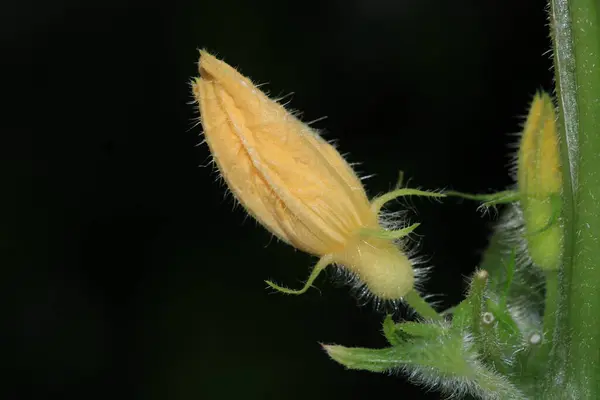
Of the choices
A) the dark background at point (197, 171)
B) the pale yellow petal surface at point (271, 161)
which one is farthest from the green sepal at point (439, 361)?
the dark background at point (197, 171)

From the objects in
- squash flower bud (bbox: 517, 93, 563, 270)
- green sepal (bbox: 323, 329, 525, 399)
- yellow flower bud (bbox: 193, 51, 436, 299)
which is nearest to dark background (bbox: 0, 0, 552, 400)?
squash flower bud (bbox: 517, 93, 563, 270)

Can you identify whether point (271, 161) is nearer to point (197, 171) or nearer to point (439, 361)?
point (439, 361)

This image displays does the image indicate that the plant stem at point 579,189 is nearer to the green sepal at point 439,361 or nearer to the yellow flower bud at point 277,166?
the green sepal at point 439,361

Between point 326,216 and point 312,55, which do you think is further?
point 312,55

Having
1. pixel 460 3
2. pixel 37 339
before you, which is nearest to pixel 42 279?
pixel 37 339

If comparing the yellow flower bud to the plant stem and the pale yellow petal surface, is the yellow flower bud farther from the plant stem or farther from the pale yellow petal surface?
the plant stem

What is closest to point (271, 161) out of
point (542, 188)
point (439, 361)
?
point (439, 361)

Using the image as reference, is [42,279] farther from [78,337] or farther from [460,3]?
[460,3]
